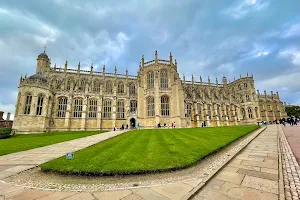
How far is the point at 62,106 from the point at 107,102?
9538mm

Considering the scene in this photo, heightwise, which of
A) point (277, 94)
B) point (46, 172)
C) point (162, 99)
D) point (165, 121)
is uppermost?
point (277, 94)

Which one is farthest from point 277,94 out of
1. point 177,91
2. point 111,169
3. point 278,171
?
point 111,169

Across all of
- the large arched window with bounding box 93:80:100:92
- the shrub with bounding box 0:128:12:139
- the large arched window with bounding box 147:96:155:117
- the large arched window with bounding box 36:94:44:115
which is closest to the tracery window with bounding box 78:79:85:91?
the large arched window with bounding box 93:80:100:92

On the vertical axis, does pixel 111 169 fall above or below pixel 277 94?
below

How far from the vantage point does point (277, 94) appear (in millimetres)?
58094

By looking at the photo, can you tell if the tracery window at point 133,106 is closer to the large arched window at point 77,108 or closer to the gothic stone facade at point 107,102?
the gothic stone facade at point 107,102

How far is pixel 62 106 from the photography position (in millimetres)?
29875

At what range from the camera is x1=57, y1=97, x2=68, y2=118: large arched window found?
29.4 metres

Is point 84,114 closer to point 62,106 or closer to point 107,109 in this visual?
point 107,109

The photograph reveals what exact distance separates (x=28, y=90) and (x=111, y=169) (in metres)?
28.8

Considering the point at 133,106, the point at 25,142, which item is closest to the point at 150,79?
the point at 133,106

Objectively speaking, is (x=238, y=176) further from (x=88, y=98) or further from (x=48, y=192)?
(x=88, y=98)

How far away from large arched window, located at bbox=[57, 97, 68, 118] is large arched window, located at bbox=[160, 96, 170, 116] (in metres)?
21.4

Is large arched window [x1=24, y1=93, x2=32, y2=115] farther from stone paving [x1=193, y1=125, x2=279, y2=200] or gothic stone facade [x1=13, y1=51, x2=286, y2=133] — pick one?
stone paving [x1=193, y1=125, x2=279, y2=200]
